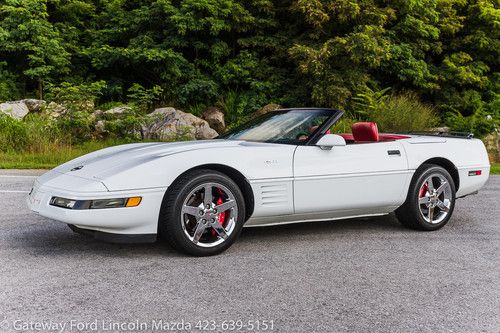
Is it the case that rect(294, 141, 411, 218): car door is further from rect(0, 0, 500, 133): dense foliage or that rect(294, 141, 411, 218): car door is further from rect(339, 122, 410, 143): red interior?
rect(0, 0, 500, 133): dense foliage

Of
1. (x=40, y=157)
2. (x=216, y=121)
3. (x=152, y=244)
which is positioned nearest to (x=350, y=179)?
(x=152, y=244)

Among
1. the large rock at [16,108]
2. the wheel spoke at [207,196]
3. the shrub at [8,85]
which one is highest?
the shrub at [8,85]

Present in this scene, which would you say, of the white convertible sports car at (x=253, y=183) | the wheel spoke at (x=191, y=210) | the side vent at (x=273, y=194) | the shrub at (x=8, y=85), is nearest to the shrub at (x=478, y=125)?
the white convertible sports car at (x=253, y=183)

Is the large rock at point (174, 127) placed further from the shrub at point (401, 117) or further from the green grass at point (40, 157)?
the shrub at point (401, 117)

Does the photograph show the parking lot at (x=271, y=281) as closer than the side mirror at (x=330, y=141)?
Yes

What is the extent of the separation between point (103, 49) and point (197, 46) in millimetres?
3037

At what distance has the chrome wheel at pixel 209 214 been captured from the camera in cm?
463

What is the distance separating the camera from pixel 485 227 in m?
6.17

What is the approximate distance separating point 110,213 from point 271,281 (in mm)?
1276

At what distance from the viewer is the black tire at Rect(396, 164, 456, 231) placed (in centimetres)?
582

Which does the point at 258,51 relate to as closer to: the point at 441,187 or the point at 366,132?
the point at 366,132

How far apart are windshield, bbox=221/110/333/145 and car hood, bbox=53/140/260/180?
35cm

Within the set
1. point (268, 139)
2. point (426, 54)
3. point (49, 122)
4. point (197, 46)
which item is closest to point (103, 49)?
point (197, 46)

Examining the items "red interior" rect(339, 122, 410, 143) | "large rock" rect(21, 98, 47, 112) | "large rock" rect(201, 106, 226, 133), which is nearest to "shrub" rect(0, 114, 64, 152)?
"large rock" rect(21, 98, 47, 112)
